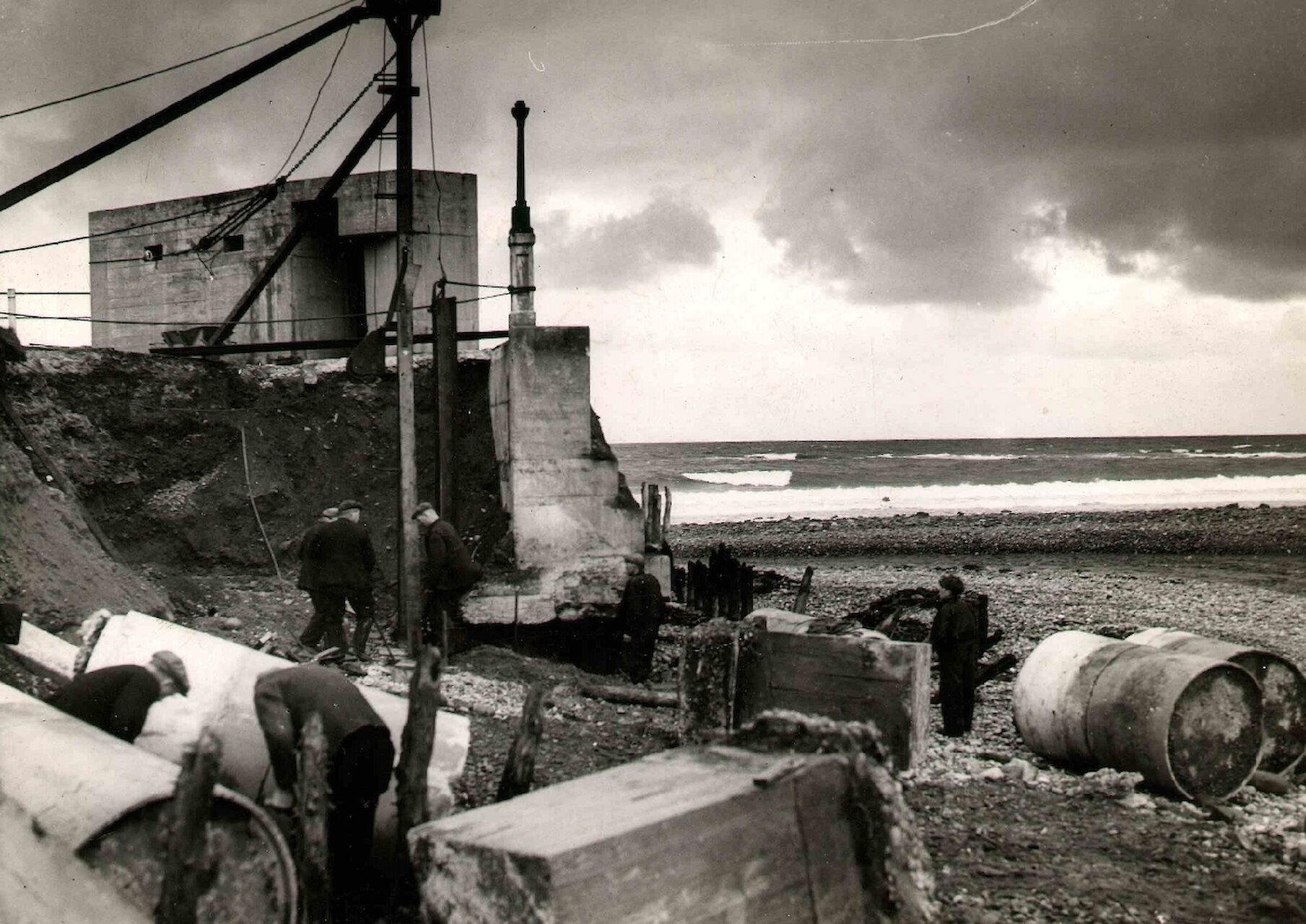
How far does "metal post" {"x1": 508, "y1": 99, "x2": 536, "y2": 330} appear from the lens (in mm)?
11141

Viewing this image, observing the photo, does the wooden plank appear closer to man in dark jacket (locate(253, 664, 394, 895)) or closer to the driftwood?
man in dark jacket (locate(253, 664, 394, 895))

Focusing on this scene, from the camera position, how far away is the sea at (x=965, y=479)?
40.8 meters

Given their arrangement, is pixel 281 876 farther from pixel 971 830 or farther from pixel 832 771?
pixel 971 830

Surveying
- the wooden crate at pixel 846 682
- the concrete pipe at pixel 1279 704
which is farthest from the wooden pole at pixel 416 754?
the concrete pipe at pixel 1279 704

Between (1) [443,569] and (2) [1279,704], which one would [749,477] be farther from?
(2) [1279,704]

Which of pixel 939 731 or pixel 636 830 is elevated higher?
pixel 636 830

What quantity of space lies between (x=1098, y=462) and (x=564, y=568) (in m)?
52.4

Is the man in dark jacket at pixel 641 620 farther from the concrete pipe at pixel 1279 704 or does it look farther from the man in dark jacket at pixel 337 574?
the concrete pipe at pixel 1279 704

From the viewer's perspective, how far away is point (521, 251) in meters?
11.6

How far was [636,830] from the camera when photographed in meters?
3.60

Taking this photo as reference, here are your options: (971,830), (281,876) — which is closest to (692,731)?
(971,830)

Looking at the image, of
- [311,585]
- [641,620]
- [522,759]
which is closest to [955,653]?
[641,620]

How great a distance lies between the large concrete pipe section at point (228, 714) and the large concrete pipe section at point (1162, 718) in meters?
4.00

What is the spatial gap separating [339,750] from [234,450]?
7680 mm
